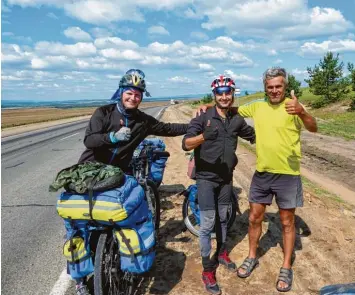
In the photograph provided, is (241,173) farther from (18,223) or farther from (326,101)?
(326,101)

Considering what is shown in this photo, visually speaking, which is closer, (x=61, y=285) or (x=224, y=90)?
(x=224, y=90)

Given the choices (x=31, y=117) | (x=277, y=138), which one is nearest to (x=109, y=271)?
(x=277, y=138)

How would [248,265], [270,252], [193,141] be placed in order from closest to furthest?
[193,141] < [248,265] < [270,252]

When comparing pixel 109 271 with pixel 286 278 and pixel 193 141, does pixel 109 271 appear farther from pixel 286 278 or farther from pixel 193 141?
pixel 286 278

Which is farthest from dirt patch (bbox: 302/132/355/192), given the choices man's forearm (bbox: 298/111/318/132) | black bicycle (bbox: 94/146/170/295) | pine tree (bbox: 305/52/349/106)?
pine tree (bbox: 305/52/349/106)

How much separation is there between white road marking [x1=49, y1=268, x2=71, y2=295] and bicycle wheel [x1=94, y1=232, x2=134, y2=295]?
75cm

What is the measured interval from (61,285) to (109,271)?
1.06 metres

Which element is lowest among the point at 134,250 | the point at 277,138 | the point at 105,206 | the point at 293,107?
the point at 134,250

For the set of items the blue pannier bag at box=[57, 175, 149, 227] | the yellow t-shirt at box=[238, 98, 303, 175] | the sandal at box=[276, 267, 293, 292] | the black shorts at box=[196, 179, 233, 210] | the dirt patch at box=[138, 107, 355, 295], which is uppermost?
the yellow t-shirt at box=[238, 98, 303, 175]

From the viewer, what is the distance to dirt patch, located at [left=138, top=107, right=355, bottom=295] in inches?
152

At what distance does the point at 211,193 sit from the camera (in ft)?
12.5

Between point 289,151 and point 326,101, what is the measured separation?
38700mm

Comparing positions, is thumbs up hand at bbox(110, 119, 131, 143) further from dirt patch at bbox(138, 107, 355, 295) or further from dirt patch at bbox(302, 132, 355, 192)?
dirt patch at bbox(302, 132, 355, 192)

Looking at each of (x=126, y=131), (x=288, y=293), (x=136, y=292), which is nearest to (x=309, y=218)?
(x=288, y=293)
